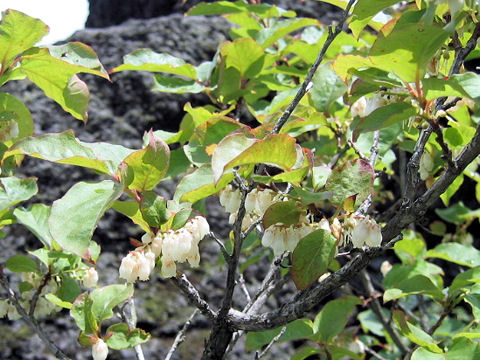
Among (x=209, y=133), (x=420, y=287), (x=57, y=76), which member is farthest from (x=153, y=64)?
(x=420, y=287)

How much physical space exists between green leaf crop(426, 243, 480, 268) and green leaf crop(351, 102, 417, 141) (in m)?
0.86

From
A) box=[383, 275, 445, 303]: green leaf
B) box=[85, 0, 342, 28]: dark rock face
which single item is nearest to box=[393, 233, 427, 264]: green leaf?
box=[383, 275, 445, 303]: green leaf

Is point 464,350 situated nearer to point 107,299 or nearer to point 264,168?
point 264,168

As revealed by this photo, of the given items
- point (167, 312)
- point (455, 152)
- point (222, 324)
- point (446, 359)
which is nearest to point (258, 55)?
point (455, 152)

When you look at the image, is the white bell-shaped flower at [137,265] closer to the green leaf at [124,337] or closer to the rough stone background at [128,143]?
the green leaf at [124,337]

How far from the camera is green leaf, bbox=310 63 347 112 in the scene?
129 cm

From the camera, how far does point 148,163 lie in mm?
839

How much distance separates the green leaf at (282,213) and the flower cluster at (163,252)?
127mm

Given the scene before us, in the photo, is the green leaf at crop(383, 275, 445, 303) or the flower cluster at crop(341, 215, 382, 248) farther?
the green leaf at crop(383, 275, 445, 303)

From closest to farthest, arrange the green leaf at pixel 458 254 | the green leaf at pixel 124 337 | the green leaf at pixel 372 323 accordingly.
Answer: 1. the green leaf at pixel 124 337
2. the green leaf at pixel 458 254
3. the green leaf at pixel 372 323

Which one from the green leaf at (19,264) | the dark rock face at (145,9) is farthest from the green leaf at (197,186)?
the dark rock face at (145,9)

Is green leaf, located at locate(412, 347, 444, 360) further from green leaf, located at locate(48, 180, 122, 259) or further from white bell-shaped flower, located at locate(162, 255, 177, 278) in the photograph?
green leaf, located at locate(48, 180, 122, 259)

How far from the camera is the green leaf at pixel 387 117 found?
31.2 inches

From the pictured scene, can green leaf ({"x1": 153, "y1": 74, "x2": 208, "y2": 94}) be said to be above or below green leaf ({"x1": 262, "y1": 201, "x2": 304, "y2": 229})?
below
